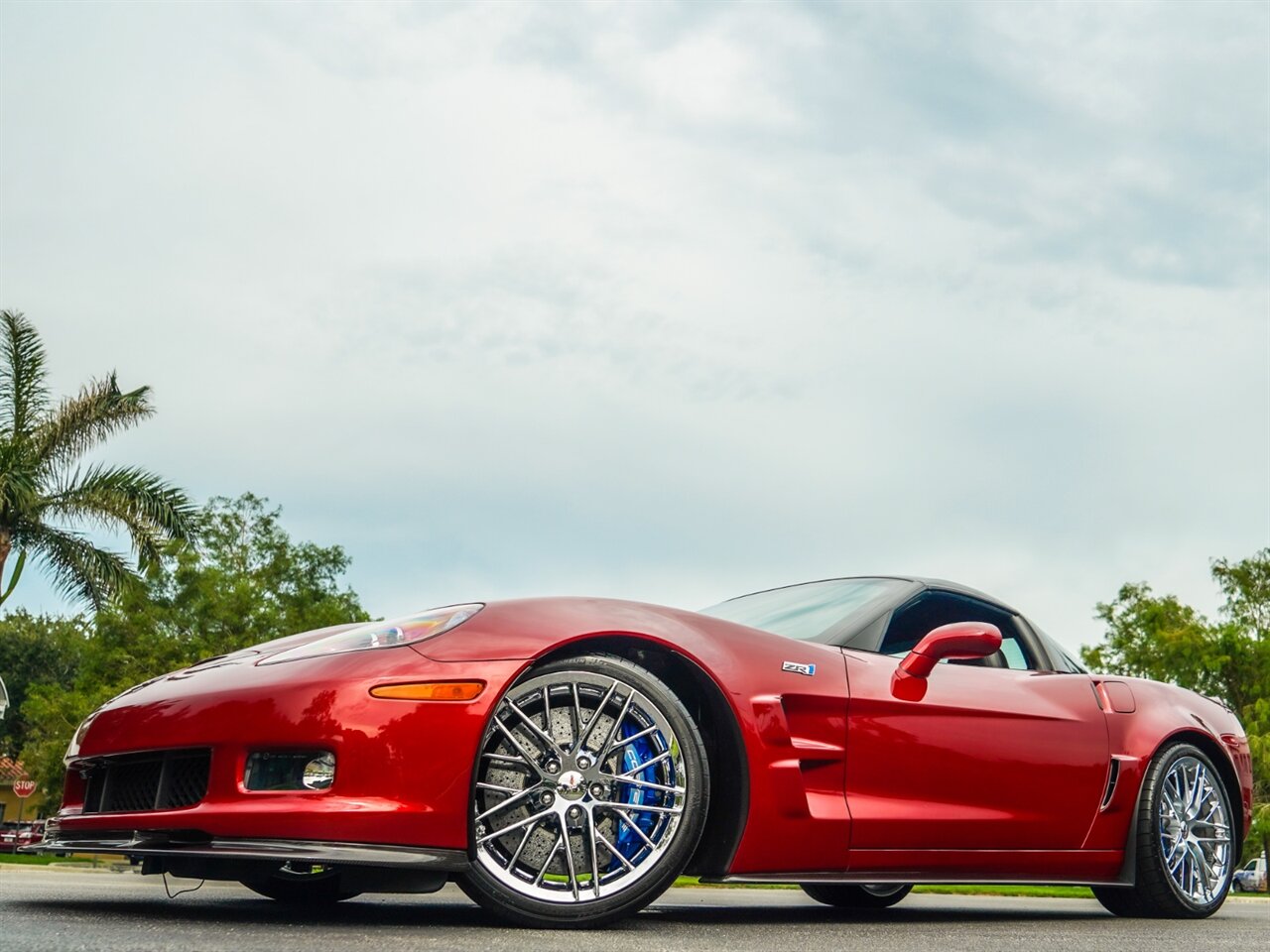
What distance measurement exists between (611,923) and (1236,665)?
33.8m

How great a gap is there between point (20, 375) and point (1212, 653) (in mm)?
27329

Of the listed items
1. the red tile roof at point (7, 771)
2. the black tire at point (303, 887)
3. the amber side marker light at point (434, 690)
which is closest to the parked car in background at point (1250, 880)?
the black tire at point (303, 887)

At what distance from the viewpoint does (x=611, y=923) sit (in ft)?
11.7

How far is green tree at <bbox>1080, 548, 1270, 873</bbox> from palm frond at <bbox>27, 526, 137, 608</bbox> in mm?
24123

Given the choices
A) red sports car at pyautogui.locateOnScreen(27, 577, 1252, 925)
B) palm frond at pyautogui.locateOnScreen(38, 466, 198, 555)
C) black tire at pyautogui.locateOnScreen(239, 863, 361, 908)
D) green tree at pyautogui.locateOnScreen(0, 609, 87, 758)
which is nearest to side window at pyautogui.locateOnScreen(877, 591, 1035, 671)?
red sports car at pyautogui.locateOnScreen(27, 577, 1252, 925)

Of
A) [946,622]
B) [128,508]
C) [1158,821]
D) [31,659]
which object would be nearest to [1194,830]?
[1158,821]

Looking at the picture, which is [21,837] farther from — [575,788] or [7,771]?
[7,771]

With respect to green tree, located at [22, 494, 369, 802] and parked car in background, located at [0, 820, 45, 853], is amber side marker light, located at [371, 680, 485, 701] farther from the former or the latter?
green tree, located at [22, 494, 369, 802]

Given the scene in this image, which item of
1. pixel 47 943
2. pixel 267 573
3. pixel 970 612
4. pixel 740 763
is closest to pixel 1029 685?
pixel 970 612

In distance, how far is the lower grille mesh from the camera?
3508mm

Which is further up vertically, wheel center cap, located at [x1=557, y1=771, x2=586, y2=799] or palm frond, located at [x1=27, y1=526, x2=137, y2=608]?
palm frond, located at [x1=27, y1=526, x2=137, y2=608]

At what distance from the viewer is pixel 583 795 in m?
3.58

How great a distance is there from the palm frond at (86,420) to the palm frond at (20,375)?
28 cm

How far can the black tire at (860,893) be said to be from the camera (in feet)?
20.3
